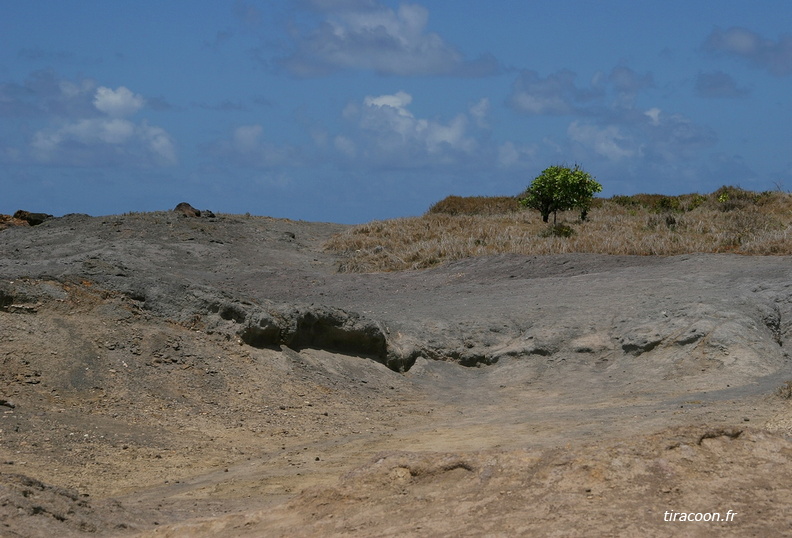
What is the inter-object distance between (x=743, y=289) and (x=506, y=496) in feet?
36.0

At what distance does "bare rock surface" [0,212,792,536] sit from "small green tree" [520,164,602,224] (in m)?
9.09

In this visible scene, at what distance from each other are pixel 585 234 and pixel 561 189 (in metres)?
5.38

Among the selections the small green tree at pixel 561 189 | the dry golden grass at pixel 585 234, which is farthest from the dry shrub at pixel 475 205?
the small green tree at pixel 561 189

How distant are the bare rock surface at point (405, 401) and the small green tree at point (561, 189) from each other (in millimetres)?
9087

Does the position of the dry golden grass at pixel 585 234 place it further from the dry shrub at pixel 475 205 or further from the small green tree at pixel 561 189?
the dry shrub at pixel 475 205

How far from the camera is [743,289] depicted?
599 inches

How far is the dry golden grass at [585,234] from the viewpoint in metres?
Result: 20.2

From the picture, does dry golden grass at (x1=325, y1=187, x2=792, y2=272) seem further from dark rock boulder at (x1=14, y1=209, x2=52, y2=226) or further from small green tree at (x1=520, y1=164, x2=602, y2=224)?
dark rock boulder at (x1=14, y1=209, x2=52, y2=226)

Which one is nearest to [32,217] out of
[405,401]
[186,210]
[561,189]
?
[186,210]

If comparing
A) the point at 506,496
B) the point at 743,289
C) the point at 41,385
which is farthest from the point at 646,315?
the point at 506,496

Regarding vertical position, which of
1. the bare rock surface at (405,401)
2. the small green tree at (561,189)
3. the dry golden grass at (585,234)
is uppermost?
the small green tree at (561,189)

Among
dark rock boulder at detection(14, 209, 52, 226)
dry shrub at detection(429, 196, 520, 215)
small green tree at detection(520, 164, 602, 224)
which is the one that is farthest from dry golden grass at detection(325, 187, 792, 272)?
dark rock boulder at detection(14, 209, 52, 226)

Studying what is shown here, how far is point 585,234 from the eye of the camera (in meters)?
23.0

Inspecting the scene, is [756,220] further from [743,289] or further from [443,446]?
[443,446]
